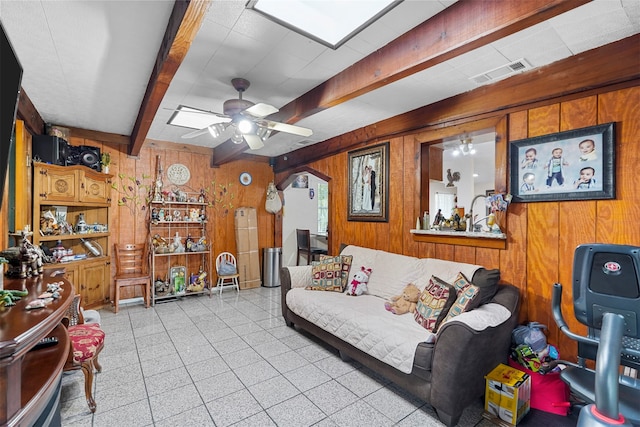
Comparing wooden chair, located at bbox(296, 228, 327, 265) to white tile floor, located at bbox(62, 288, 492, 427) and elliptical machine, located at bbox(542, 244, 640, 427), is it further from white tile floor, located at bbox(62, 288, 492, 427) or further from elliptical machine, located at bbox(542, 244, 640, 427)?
elliptical machine, located at bbox(542, 244, 640, 427)

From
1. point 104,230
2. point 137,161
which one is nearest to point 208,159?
point 137,161

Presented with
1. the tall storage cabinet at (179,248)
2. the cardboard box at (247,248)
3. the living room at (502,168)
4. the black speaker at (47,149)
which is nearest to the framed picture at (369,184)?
the living room at (502,168)

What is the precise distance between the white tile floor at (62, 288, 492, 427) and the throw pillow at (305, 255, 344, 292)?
1.93 feet

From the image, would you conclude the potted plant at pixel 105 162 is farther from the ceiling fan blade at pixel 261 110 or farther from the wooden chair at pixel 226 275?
the ceiling fan blade at pixel 261 110

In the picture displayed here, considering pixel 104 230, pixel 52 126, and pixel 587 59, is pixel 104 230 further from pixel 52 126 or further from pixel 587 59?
pixel 587 59

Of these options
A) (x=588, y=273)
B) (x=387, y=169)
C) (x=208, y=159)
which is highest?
(x=208, y=159)

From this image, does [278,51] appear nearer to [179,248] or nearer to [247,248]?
[179,248]

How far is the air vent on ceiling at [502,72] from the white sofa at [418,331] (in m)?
1.65

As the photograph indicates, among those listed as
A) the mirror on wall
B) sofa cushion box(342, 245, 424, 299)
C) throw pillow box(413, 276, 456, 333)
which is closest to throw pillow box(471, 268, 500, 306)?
throw pillow box(413, 276, 456, 333)

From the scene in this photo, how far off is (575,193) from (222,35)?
281 centimetres

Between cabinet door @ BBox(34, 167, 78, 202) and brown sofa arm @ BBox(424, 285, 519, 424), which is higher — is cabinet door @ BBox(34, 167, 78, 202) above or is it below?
above

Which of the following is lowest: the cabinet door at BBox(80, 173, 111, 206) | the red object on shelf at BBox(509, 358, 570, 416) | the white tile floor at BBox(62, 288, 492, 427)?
the white tile floor at BBox(62, 288, 492, 427)

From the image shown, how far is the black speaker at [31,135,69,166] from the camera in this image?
361cm

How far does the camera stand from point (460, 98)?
2.91 metres
